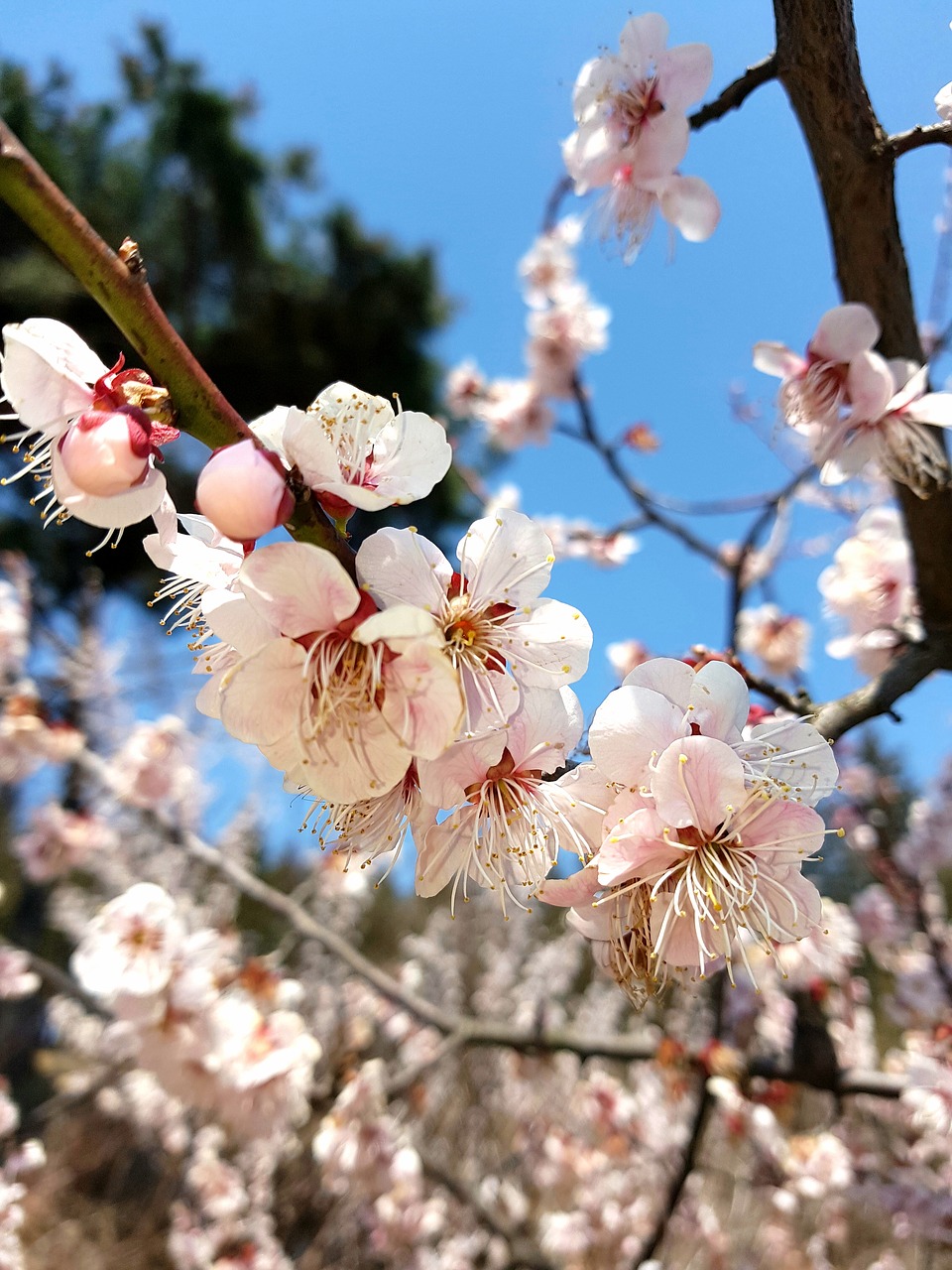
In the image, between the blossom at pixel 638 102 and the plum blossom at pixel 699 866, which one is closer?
the plum blossom at pixel 699 866

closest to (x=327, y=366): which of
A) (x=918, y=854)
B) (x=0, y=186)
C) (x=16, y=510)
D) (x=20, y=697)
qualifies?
(x=16, y=510)

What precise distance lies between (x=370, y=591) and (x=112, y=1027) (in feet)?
4.02

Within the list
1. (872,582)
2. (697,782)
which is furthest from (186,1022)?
(872,582)

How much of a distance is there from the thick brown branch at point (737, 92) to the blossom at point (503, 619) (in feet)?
1.73

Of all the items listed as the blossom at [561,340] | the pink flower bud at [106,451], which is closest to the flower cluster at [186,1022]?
the pink flower bud at [106,451]

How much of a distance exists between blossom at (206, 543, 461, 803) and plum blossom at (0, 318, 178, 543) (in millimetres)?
75

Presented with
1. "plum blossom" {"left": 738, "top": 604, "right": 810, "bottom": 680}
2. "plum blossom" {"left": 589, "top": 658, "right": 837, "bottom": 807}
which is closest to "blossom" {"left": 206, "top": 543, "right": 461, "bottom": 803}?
"plum blossom" {"left": 589, "top": 658, "right": 837, "bottom": 807}

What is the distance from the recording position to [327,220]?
594 cm

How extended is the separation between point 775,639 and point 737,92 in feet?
4.79

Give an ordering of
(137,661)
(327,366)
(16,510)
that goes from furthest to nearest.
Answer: (327,366), (16,510), (137,661)

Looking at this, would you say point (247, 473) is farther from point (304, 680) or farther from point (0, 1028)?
point (0, 1028)

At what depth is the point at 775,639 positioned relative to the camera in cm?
196

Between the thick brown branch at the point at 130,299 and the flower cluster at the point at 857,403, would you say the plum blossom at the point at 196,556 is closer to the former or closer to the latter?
the thick brown branch at the point at 130,299

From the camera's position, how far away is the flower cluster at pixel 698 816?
424 millimetres
